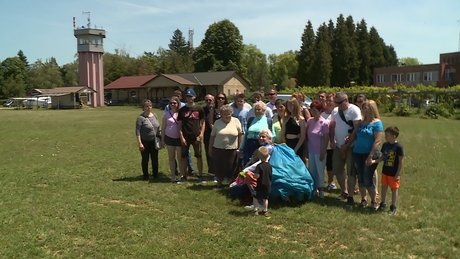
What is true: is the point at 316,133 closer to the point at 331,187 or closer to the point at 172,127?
the point at 331,187

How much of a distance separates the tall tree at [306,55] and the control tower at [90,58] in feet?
103

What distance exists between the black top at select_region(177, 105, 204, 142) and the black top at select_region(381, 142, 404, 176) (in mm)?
3678

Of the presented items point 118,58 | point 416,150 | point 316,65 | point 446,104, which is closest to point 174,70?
point 118,58

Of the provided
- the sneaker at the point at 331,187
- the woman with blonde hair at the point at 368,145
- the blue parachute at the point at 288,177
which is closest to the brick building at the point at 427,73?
the sneaker at the point at 331,187

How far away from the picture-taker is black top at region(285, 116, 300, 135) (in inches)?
279

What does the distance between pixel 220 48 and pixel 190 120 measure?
63.5 m

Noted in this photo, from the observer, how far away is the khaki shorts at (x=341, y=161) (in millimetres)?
6605

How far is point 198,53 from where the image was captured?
237 ft

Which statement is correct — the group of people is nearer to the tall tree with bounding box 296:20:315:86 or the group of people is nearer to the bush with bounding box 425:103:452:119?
the bush with bounding box 425:103:452:119

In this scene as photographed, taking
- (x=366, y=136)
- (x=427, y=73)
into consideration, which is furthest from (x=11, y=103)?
(x=366, y=136)

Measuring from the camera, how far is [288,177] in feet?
21.0

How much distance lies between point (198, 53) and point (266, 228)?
68.6 meters

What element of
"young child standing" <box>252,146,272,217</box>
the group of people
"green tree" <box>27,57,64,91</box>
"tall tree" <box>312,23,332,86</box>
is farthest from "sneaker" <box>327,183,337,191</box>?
"green tree" <box>27,57,64,91</box>

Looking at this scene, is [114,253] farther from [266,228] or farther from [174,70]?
[174,70]
